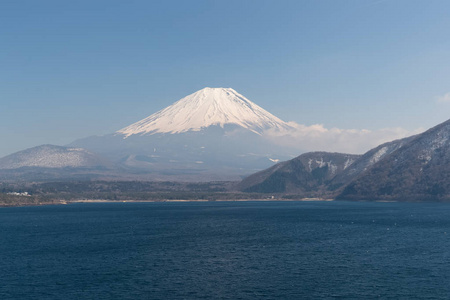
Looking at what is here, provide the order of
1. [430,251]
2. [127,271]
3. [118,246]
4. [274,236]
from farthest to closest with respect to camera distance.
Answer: [274,236] → [118,246] → [430,251] → [127,271]

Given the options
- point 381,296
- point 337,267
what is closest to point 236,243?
point 337,267

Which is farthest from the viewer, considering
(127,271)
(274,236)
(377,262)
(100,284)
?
(274,236)

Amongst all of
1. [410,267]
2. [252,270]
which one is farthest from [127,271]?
[410,267]

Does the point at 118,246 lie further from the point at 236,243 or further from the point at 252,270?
the point at 252,270

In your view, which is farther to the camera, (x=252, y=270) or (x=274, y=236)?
(x=274, y=236)

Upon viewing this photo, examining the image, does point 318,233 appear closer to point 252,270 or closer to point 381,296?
point 252,270

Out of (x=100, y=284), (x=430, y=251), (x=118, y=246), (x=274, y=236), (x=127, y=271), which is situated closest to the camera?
(x=100, y=284)
